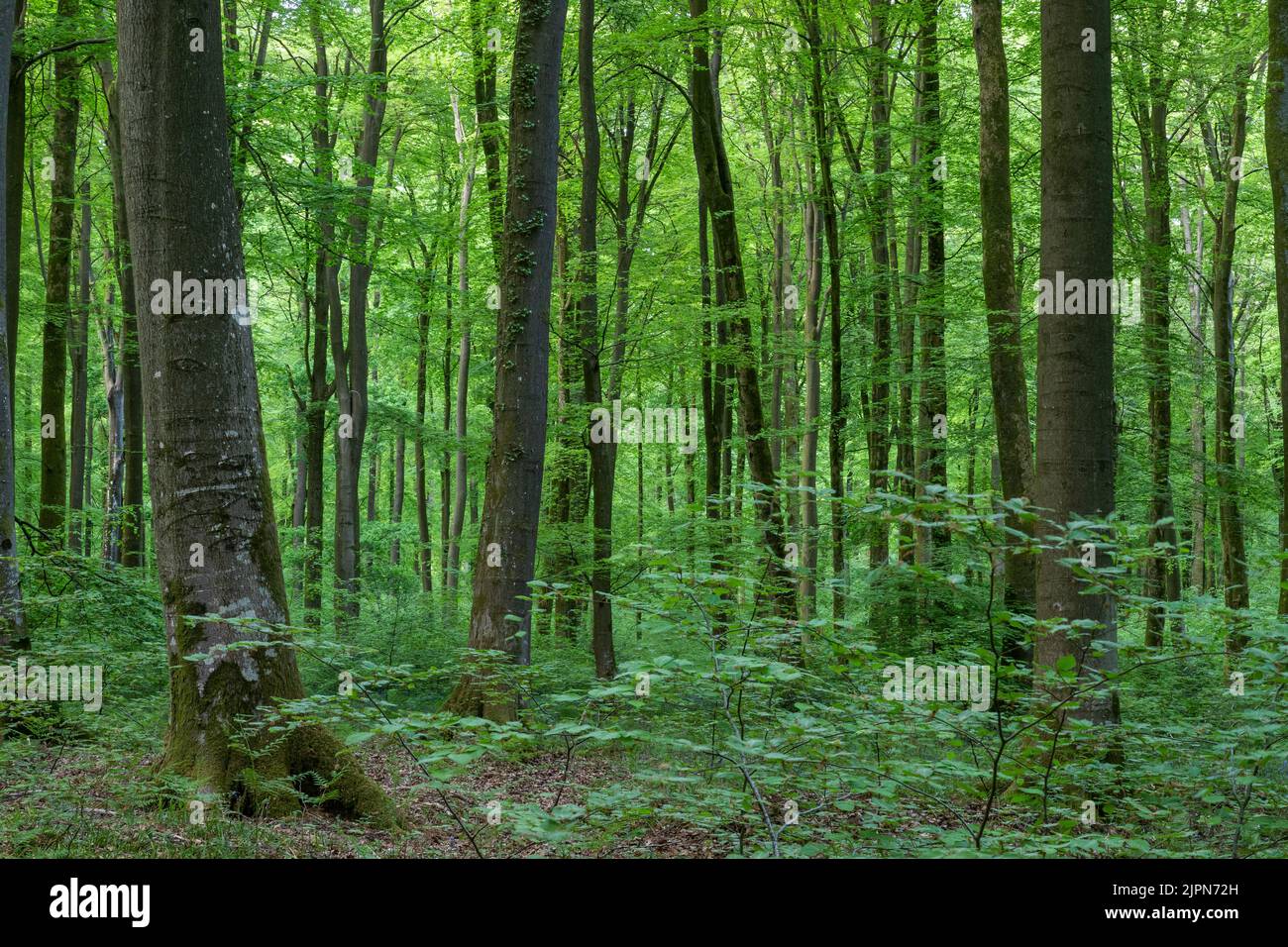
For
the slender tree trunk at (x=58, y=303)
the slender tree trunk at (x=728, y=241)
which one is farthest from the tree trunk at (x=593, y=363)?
the slender tree trunk at (x=58, y=303)

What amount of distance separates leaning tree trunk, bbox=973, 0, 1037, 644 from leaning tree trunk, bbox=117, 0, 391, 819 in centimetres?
751

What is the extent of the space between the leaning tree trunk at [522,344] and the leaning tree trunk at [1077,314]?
4.59 m

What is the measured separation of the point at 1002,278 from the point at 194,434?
8.40 m

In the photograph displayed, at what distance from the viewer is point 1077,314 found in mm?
6363

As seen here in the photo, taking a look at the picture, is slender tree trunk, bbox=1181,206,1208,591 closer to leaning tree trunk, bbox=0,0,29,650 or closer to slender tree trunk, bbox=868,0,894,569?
slender tree trunk, bbox=868,0,894,569

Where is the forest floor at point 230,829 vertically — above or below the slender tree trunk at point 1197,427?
below

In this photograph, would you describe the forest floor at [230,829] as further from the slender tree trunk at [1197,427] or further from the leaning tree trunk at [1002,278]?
the slender tree trunk at [1197,427]

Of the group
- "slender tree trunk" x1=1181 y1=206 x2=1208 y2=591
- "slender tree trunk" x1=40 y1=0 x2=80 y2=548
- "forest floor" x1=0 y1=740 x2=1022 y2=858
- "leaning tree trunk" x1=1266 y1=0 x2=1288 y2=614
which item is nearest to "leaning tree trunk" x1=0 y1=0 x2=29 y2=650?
"forest floor" x1=0 y1=740 x2=1022 y2=858

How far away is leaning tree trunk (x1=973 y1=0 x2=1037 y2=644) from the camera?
32.2 feet

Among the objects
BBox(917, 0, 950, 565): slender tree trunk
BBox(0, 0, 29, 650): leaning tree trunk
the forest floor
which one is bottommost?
the forest floor

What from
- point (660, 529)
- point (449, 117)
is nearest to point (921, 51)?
point (660, 529)

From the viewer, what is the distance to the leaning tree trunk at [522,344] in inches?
344

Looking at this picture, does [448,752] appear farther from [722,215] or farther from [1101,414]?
[722,215]

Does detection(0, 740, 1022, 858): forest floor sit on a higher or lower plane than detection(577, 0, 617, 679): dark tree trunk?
lower
